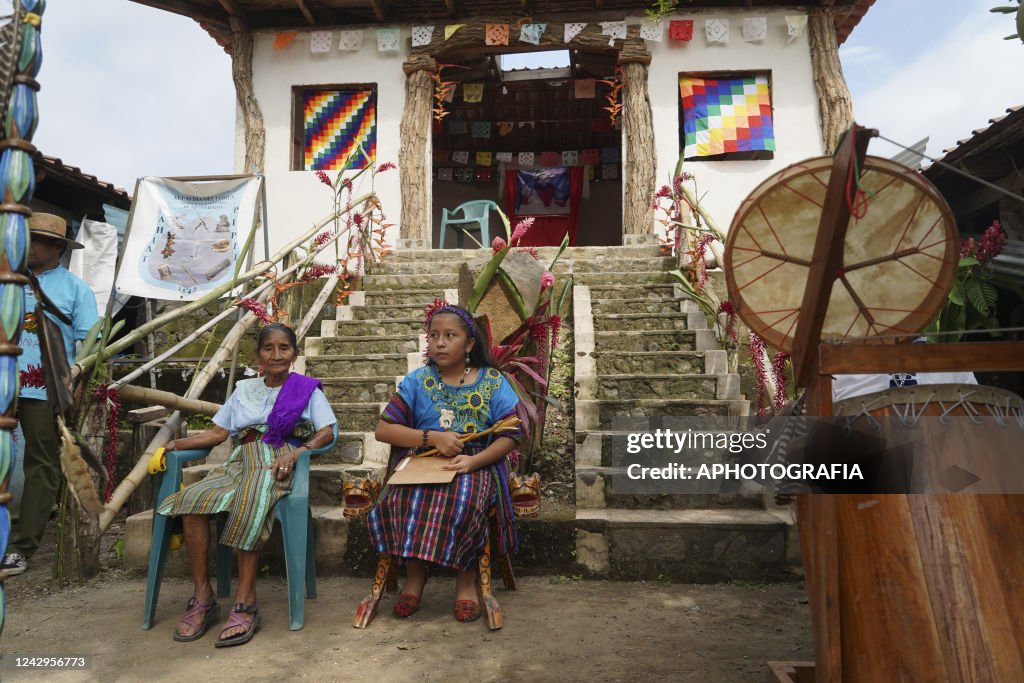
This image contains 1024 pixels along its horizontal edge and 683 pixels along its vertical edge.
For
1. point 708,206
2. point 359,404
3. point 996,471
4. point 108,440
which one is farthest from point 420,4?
point 996,471

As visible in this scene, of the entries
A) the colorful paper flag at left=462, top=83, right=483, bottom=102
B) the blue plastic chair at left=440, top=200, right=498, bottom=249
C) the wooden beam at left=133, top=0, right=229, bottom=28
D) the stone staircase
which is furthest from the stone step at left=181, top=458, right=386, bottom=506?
the colorful paper flag at left=462, top=83, right=483, bottom=102

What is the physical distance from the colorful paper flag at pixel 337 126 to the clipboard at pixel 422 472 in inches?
260

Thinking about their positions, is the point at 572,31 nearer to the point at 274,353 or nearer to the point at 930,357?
the point at 274,353

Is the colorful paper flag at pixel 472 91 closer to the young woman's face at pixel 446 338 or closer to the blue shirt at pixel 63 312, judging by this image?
the blue shirt at pixel 63 312

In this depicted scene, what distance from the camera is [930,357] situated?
160 centimetres

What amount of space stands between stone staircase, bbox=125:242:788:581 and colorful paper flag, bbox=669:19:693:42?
9.72ft

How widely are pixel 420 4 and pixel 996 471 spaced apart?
8.34m

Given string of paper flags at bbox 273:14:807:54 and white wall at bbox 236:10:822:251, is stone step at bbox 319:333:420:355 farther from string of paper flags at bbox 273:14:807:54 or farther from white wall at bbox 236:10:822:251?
string of paper flags at bbox 273:14:807:54

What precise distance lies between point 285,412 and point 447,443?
29.7 inches

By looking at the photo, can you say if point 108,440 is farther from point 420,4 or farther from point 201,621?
point 420,4

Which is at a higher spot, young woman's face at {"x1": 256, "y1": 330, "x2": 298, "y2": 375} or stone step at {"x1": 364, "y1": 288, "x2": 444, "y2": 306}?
stone step at {"x1": 364, "y1": 288, "x2": 444, "y2": 306}

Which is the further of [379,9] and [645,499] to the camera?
[379,9]

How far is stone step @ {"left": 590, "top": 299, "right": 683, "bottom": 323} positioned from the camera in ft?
18.6

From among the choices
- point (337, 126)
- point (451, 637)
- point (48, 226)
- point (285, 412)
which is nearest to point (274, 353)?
point (285, 412)
